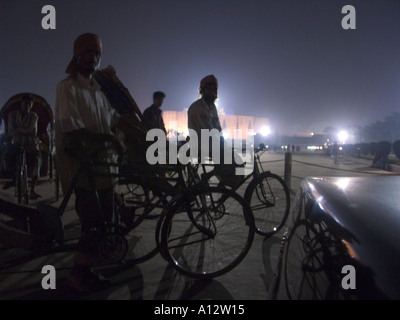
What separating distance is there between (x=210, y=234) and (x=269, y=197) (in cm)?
148

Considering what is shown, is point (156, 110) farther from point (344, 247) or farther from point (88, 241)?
point (344, 247)

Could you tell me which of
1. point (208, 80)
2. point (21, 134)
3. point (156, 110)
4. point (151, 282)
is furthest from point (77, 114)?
point (156, 110)

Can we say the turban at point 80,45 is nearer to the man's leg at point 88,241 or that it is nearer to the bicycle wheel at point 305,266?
the man's leg at point 88,241

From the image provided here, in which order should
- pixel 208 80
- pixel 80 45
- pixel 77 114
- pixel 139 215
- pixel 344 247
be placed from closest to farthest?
pixel 344 247 → pixel 77 114 → pixel 80 45 → pixel 139 215 → pixel 208 80

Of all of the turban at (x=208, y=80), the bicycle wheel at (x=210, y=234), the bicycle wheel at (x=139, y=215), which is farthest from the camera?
the turban at (x=208, y=80)

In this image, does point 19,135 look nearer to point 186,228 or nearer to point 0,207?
point 0,207

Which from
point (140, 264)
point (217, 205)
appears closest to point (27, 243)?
point (140, 264)

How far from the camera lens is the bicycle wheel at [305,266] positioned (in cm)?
105

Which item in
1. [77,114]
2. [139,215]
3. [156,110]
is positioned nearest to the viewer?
[77,114]

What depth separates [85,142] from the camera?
2.38 meters

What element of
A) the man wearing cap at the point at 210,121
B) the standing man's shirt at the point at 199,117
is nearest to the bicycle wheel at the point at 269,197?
the man wearing cap at the point at 210,121

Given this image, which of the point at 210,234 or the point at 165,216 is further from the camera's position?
the point at 210,234

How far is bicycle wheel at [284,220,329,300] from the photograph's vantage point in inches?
41.3
